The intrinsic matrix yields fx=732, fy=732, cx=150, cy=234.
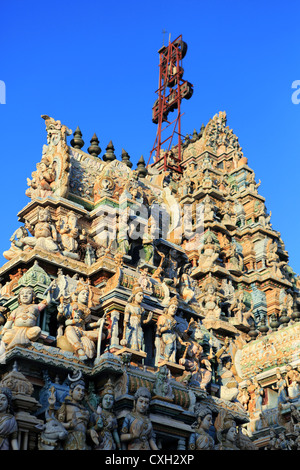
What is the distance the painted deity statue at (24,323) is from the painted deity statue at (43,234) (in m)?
2.90

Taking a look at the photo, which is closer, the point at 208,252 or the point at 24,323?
the point at 24,323

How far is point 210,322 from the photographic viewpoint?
36.8 meters

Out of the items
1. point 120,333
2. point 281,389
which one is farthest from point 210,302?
point 120,333

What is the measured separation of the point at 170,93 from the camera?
55406mm


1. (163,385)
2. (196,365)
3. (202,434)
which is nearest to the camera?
(163,385)

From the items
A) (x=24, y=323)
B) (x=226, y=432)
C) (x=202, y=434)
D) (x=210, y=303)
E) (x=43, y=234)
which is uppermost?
(x=210, y=303)

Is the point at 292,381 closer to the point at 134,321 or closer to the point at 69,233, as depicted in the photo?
the point at 134,321

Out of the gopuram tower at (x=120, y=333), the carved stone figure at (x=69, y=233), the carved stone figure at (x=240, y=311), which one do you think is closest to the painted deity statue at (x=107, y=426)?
the gopuram tower at (x=120, y=333)

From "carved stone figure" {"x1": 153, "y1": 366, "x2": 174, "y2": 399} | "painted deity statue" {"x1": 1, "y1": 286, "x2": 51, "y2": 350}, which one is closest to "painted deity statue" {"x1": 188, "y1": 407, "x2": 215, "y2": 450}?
"carved stone figure" {"x1": 153, "y1": 366, "x2": 174, "y2": 399}

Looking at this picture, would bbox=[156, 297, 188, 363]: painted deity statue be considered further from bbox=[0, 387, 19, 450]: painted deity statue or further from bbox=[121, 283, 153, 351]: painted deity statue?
bbox=[0, 387, 19, 450]: painted deity statue

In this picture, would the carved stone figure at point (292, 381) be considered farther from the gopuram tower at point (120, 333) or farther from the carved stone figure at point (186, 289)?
the carved stone figure at point (186, 289)

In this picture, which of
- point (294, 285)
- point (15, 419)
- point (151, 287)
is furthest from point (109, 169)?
point (294, 285)

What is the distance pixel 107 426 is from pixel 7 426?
11.4ft
